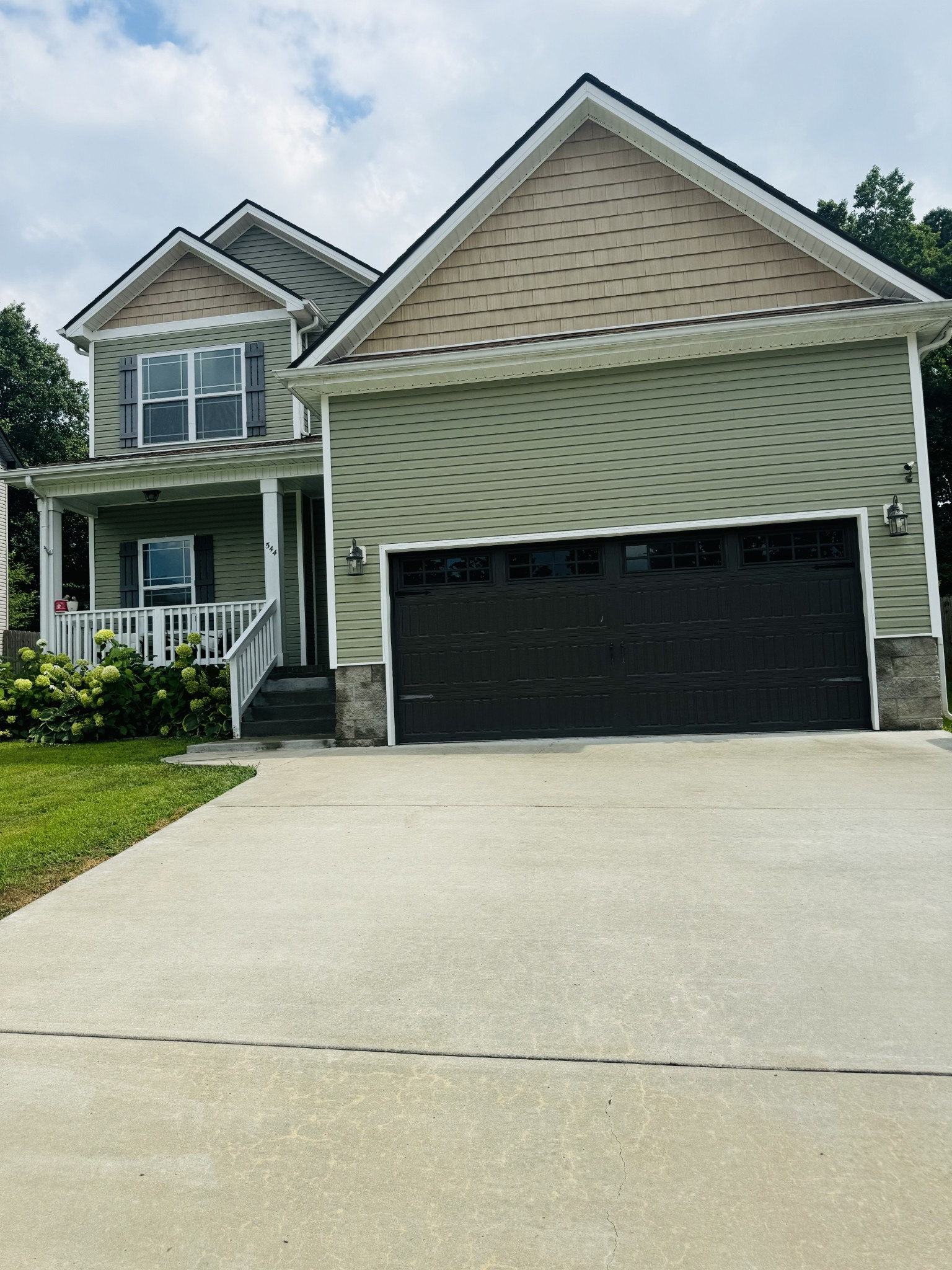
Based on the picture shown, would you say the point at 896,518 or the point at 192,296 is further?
the point at 192,296

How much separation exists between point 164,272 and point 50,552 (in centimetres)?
542

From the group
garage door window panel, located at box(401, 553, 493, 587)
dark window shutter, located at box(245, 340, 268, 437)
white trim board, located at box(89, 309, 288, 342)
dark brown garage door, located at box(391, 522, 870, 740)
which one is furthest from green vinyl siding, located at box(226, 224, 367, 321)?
dark brown garage door, located at box(391, 522, 870, 740)

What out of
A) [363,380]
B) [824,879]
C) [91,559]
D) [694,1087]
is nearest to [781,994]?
[694,1087]

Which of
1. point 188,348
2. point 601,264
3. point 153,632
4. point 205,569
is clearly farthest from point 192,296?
point 601,264

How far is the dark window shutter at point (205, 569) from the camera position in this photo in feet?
44.5

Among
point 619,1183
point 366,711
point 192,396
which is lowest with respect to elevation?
point 619,1183

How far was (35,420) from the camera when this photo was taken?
109ft

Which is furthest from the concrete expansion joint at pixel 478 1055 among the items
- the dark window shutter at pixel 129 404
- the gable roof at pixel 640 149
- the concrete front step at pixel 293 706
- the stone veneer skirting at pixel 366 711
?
the dark window shutter at pixel 129 404

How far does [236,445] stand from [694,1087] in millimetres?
11382

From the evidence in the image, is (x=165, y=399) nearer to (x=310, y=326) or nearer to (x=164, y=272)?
(x=164, y=272)

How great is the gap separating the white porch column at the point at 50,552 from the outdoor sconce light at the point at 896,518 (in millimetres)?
11132

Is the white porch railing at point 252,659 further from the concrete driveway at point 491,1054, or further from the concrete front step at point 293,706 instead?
the concrete driveway at point 491,1054

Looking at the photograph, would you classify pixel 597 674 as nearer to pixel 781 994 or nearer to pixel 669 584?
pixel 669 584

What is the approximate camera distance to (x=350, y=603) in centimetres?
975
